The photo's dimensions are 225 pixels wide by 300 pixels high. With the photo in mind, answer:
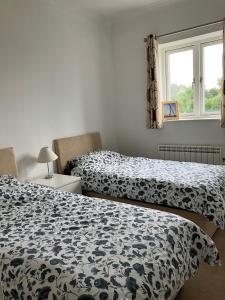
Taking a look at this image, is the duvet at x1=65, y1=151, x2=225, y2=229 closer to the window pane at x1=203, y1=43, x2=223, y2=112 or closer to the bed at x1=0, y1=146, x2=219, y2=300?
the bed at x1=0, y1=146, x2=219, y2=300

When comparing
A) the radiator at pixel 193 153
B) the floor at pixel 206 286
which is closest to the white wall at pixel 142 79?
the radiator at pixel 193 153

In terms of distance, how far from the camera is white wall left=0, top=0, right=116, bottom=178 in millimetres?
2693

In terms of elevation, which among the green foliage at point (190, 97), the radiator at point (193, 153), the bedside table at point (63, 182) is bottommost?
the bedside table at point (63, 182)

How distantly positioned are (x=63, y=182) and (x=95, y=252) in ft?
5.07

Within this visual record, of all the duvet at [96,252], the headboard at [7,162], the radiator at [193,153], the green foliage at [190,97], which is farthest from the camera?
the green foliage at [190,97]

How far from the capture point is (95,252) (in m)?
1.23

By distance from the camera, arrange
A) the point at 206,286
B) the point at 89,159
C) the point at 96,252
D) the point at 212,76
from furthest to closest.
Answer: the point at 212,76 < the point at 89,159 < the point at 206,286 < the point at 96,252

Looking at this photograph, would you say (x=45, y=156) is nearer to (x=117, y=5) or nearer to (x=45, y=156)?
(x=45, y=156)

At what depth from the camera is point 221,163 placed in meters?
3.32

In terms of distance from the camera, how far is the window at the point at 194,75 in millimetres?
3395

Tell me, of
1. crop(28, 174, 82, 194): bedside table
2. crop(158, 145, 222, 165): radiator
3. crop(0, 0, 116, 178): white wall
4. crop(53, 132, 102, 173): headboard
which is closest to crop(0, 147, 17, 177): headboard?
crop(0, 0, 116, 178): white wall

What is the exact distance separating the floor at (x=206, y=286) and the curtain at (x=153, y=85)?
2.11 metres

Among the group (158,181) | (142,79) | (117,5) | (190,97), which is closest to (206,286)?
(158,181)

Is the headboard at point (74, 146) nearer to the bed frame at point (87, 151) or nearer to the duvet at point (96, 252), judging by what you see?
the bed frame at point (87, 151)
